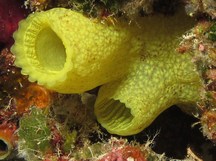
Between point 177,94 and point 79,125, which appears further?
point 79,125

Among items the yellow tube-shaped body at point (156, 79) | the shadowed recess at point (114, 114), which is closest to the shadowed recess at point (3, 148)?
the shadowed recess at point (114, 114)

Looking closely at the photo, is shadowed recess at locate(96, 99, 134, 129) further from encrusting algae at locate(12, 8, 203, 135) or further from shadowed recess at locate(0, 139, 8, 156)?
shadowed recess at locate(0, 139, 8, 156)

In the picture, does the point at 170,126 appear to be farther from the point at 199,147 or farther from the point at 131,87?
the point at 131,87

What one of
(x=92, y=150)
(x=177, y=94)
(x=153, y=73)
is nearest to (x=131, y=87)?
(x=153, y=73)

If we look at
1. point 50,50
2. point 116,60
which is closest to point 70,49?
point 50,50

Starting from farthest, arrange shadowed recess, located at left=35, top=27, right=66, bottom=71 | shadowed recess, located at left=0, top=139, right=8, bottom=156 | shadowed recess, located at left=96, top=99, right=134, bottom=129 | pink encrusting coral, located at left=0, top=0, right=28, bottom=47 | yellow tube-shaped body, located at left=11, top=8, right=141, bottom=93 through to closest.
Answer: shadowed recess, located at left=0, top=139, right=8, bottom=156 < pink encrusting coral, located at left=0, top=0, right=28, bottom=47 < shadowed recess, located at left=96, top=99, right=134, bottom=129 < shadowed recess, located at left=35, top=27, right=66, bottom=71 < yellow tube-shaped body, located at left=11, top=8, right=141, bottom=93

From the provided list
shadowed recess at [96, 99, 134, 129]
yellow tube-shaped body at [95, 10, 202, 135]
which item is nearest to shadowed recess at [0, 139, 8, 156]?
shadowed recess at [96, 99, 134, 129]

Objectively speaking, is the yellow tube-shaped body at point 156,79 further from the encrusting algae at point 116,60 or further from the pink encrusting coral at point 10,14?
the pink encrusting coral at point 10,14
